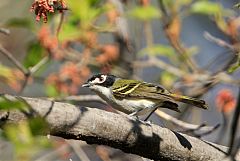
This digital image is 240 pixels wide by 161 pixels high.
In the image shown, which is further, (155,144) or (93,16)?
(93,16)

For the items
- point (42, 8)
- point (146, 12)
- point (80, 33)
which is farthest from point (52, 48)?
point (42, 8)

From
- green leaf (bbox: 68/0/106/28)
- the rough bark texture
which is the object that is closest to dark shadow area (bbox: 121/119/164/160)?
the rough bark texture

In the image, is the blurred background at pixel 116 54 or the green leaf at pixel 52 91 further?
the green leaf at pixel 52 91

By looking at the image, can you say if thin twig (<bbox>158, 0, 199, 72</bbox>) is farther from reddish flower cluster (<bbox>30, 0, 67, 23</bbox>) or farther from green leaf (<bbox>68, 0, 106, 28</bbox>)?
reddish flower cluster (<bbox>30, 0, 67, 23</bbox>)

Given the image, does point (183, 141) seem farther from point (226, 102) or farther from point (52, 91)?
point (52, 91)

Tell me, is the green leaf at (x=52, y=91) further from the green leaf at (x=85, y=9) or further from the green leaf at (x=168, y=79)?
the green leaf at (x=168, y=79)

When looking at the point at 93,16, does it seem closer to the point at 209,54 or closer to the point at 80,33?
the point at 80,33

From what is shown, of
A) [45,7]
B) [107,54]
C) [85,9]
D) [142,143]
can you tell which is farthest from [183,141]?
[107,54]

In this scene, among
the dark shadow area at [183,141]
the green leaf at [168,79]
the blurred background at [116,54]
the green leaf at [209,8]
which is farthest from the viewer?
the green leaf at [168,79]

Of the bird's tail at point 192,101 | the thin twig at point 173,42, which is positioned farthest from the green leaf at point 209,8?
the bird's tail at point 192,101

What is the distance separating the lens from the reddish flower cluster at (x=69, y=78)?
4.73 meters

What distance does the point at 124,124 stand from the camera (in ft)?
9.18

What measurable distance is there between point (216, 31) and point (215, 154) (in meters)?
4.00

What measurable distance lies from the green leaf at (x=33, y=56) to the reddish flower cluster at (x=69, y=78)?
16.5 inches
